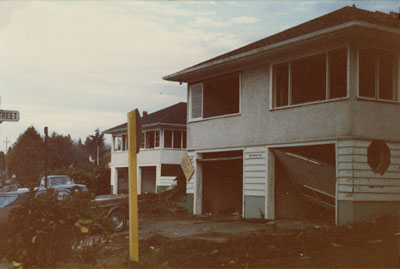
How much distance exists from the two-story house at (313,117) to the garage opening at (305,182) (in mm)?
36

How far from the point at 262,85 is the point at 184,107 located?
27579 millimetres

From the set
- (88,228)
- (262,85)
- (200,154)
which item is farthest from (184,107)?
(88,228)

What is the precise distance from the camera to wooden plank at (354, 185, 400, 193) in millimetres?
15078

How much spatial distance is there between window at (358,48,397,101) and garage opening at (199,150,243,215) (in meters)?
7.10

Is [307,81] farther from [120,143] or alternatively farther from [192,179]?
[120,143]

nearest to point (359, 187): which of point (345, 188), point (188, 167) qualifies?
point (345, 188)

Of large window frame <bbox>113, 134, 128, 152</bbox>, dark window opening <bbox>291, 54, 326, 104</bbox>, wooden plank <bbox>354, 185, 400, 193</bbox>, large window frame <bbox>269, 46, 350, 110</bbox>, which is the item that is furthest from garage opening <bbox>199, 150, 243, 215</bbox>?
large window frame <bbox>113, 134, 128, 152</bbox>

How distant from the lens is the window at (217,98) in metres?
21.3

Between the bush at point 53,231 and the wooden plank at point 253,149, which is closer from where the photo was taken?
the bush at point 53,231

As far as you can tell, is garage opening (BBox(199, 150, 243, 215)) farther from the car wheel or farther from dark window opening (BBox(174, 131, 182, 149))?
dark window opening (BBox(174, 131, 182, 149))

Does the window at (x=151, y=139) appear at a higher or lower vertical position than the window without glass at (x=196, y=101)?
lower

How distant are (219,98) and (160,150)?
782 inches

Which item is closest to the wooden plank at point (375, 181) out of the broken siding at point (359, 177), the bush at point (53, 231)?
the broken siding at point (359, 177)

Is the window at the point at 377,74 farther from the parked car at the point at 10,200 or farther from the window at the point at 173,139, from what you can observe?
the window at the point at 173,139
